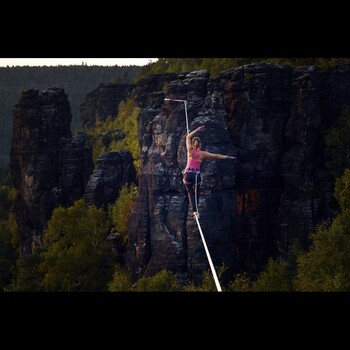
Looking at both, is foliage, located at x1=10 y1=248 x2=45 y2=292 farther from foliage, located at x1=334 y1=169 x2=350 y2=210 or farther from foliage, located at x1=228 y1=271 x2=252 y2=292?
foliage, located at x1=334 y1=169 x2=350 y2=210

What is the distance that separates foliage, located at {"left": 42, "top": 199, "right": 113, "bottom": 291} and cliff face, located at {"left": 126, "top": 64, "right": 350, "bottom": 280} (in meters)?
1.70

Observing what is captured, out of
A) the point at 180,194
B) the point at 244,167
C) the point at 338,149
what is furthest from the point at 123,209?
the point at 338,149

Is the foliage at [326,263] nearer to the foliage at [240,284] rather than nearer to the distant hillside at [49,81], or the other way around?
the foliage at [240,284]

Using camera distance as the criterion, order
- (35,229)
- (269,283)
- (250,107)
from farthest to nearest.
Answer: (35,229) → (250,107) → (269,283)

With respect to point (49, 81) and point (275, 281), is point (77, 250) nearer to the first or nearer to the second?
point (275, 281)

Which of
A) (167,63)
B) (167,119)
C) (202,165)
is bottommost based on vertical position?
(202,165)

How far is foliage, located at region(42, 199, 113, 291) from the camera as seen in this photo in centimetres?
3253

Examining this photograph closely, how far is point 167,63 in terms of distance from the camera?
6231 centimetres

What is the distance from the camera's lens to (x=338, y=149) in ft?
111

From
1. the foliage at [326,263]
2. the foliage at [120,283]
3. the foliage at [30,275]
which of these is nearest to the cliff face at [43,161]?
the foliage at [30,275]

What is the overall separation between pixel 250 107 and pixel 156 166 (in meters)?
5.39
